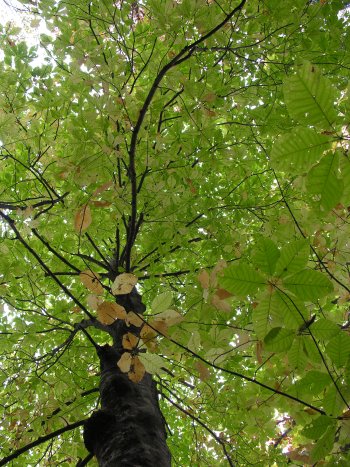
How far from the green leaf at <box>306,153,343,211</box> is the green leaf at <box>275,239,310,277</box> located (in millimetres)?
128

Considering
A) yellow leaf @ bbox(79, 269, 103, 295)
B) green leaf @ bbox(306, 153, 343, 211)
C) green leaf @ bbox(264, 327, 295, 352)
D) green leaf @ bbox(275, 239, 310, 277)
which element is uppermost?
yellow leaf @ bbox(79, 269, 103, 295)

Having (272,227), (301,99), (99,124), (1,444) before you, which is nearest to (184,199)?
(272,227)

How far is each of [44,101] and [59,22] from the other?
53cm

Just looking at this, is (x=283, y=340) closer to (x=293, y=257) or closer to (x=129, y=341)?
(x=293, y=257)

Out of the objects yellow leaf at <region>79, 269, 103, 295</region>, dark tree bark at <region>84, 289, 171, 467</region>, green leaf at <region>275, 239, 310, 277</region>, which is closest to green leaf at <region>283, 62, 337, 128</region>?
green leaf at <region>275, 239, 310, 277</region>

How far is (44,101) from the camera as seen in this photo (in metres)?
2.14

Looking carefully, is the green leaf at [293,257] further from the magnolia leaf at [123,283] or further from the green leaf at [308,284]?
the magnolia leaf at [123,283]

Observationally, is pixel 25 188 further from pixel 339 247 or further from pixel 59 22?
pixel 339 247

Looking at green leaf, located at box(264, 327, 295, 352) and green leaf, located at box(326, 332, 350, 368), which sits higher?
green leaf, located at box(264, 327, 295, 352)

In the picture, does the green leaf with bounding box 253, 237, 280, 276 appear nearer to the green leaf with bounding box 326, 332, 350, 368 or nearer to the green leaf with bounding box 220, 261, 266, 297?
the green leaf with bounding box 220, 261, 266, 297

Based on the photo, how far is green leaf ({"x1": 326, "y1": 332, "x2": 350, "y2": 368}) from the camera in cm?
91

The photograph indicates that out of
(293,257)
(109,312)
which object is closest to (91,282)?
(109,312)

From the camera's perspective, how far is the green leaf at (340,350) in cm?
91

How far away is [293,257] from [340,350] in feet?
0.93
